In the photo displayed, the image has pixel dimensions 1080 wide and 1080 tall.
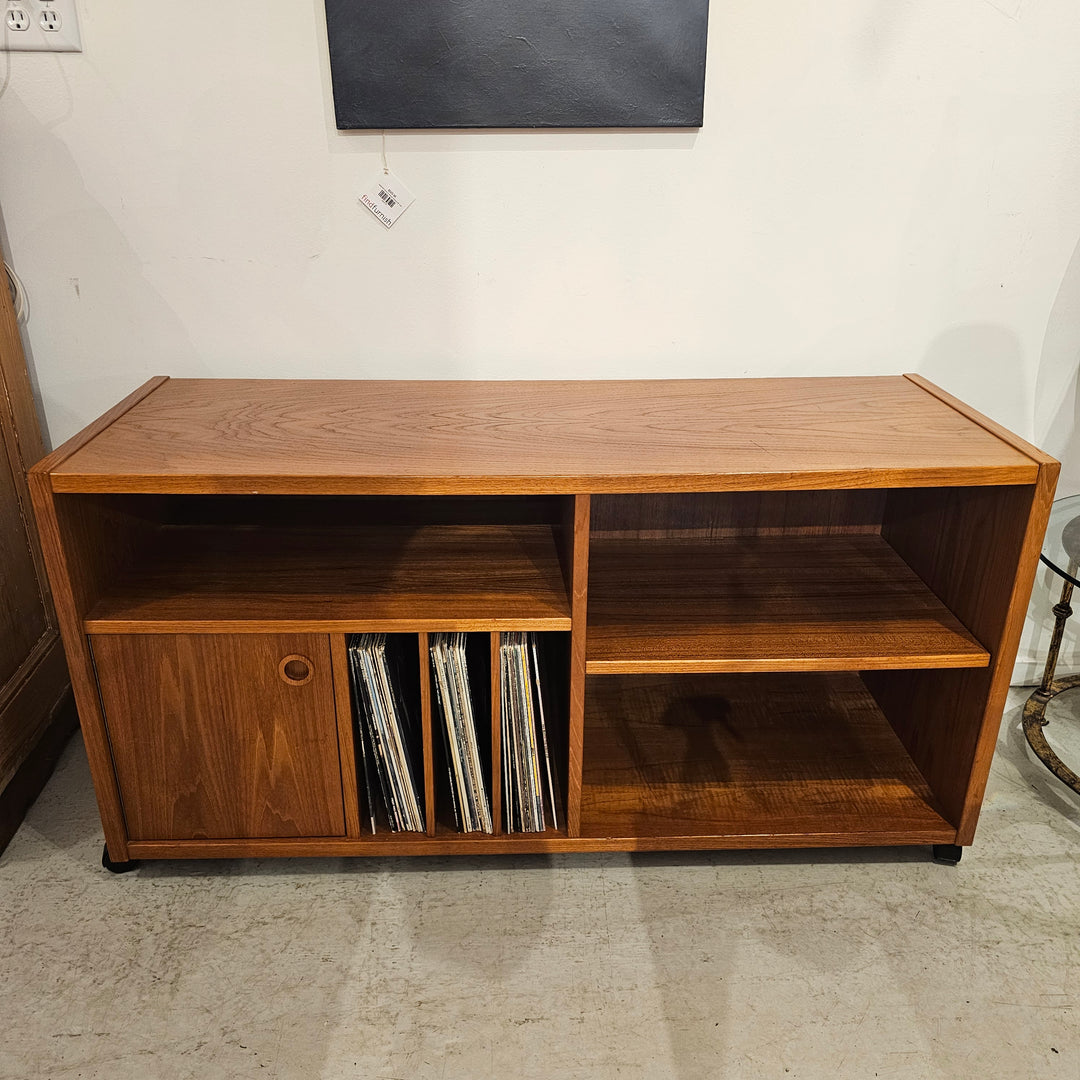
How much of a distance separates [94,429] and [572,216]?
84 centimetres

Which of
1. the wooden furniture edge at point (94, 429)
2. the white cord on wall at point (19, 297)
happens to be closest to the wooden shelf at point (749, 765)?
the wooden furniture edge at point (94, 429)

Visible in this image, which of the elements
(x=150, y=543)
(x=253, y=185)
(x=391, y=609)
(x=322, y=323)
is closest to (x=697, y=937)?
(x=391, y=609)

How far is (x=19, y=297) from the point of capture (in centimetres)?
156

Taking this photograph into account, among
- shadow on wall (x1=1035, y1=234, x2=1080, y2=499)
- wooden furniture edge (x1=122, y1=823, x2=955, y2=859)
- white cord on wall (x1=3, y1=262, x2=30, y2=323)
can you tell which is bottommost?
wooden furniture edge (x1=122, y1=823, x2=955, y2=859)

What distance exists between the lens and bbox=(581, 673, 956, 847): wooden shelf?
148cm

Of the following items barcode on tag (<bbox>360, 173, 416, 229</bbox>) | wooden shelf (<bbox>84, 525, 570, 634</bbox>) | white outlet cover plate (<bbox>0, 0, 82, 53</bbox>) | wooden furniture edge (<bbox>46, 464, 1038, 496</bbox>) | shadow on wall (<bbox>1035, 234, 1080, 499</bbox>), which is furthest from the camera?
shadow on wall (<bbox>1035, 234, 1080, 499</bbox>)

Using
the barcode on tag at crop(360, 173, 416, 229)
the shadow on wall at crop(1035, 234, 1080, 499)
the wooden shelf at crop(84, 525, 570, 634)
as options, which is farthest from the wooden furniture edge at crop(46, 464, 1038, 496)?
the shadow on wall at crop(1035, 234, 1080, 499)

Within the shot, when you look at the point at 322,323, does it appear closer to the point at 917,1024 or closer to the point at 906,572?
the point at 906,572

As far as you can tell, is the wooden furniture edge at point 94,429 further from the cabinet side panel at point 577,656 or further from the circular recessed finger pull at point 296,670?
the cabinet side panel at point 577,656

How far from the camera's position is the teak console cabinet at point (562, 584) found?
1254 millimetres

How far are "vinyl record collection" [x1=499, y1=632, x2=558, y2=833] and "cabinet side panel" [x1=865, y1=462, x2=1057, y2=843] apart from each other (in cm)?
65

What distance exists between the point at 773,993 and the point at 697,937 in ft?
0.43

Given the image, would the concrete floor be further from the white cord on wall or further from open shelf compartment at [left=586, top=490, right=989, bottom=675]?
the white cord on wall

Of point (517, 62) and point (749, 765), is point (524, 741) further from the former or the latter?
point (517, 62)
